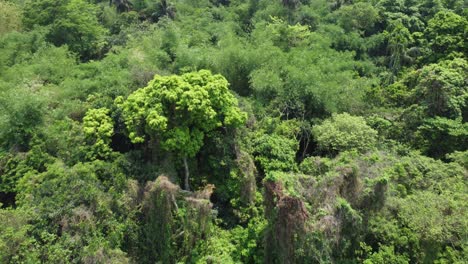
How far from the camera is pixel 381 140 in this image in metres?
15.9

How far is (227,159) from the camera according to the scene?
42.9 feet

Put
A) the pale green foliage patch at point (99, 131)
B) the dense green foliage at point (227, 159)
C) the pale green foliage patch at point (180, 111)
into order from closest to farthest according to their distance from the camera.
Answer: the dense green foliage at point (227, 159)
the pale green foliage patch at point (180, 111)
the pale green foliage patch at point (99, 131)

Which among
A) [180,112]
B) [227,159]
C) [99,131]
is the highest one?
[180,112]

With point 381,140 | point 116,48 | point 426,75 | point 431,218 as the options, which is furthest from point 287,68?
point 116,48

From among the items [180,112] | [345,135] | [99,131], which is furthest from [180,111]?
[345,135]

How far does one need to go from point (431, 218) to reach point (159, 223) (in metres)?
7.79

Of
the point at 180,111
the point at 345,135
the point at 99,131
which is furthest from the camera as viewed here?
the point at 345,135

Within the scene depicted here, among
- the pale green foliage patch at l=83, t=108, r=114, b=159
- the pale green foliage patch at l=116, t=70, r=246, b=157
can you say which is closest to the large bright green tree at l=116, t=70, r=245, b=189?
the pale green foliage patch at l=116, t=70, r=246, b=157

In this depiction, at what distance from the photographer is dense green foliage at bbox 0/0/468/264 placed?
417 inches

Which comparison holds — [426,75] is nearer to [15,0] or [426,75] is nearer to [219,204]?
[219,204]

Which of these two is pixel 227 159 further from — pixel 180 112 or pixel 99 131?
pixel 99 131

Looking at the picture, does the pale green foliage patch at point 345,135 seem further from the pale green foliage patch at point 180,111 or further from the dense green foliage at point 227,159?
the pale green foliage patch at point 180,111

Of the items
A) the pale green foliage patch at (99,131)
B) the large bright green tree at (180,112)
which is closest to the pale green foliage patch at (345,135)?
the large bright green tree at (180,112)

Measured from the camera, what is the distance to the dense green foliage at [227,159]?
10.6 meters
